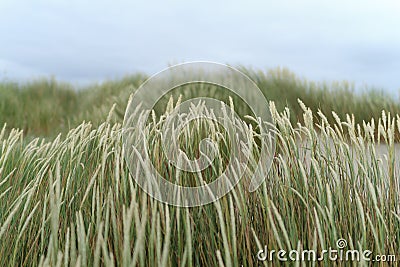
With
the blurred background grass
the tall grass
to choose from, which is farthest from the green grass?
the blurred background grass

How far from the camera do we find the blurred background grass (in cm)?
603

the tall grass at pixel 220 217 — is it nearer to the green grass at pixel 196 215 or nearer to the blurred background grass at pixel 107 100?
the green grass at pixel 196 215

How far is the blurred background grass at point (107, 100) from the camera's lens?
6.03m

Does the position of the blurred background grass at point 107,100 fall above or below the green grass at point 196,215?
above

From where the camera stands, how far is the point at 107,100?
7207 mm

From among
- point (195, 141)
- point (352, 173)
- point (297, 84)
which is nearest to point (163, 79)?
point (297, 84)

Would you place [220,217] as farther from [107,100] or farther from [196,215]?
[107,100]

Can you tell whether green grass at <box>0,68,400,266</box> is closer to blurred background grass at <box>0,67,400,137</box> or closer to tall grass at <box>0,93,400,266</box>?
tall grass at <box>0,93,400,266</box>

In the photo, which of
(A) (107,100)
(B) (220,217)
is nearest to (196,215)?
(B) (220,217)

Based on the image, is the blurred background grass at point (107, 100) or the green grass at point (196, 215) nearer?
the green grass at point (196, 215)

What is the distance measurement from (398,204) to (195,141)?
1.20m

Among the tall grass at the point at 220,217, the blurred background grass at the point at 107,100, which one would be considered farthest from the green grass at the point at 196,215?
the blurred background grass at the point at 107,100

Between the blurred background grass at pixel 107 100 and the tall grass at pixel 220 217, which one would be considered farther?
the blurred background grass at pixel 107 100

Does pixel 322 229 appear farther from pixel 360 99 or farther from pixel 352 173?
pixel 360 99
